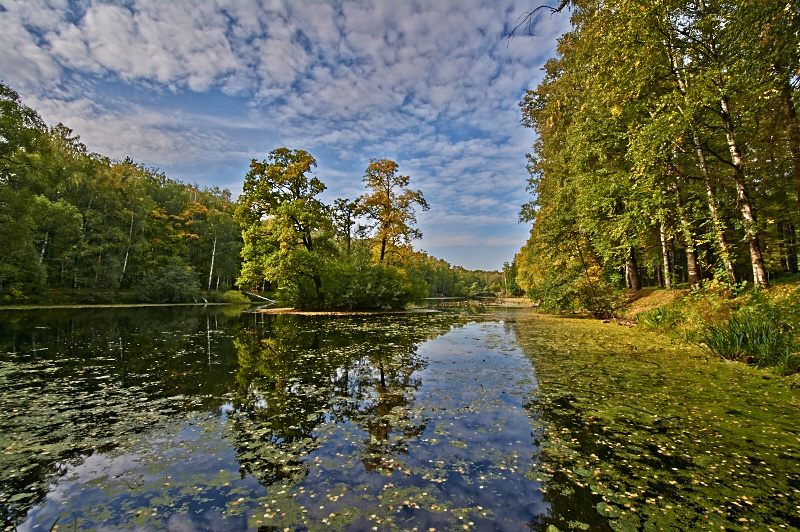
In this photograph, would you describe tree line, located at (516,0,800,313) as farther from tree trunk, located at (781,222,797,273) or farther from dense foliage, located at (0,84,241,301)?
dense foliage, located at (0,84,241,301)

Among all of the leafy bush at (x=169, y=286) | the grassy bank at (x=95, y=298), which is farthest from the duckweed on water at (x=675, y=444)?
the leafy bush at (x=169, y=286)

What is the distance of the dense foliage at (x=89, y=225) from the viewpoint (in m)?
22.6

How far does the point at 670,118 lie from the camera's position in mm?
9875

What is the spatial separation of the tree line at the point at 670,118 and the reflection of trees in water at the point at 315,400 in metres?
9.47

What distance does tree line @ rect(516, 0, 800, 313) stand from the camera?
974 cm

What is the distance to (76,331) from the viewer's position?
47.9ft

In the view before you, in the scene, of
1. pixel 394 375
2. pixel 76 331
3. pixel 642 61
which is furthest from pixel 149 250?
pixel 642 61

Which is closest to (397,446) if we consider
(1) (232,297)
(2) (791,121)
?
(2) (791,121)

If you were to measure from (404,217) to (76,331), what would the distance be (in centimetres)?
1980

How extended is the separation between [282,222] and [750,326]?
2347cm

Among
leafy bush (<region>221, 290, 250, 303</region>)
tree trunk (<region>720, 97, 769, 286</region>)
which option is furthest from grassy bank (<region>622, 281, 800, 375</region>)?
leafy bush (<region>221, 290, 250, 303</region>)

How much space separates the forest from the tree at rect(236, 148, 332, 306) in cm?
8

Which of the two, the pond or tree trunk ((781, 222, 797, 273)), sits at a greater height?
tree trunk ((781, 222, 797, 273))

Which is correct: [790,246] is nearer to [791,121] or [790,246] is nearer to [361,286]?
[791,121]
